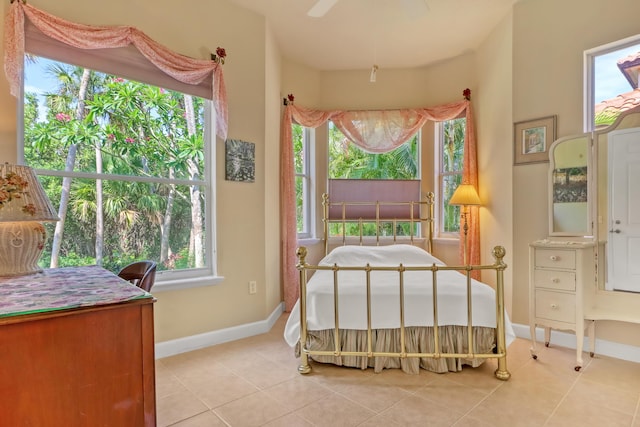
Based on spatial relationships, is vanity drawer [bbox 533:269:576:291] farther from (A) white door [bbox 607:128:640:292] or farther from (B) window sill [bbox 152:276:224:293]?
(B) window sill [bbox 152:276:224:293]

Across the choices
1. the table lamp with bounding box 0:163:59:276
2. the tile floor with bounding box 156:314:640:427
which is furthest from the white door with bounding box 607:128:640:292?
the table lamp with bounding box 0:163:59:276

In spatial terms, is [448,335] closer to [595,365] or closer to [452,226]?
[595,365]

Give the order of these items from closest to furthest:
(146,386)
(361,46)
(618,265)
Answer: (146,386) → (618,265) → (361,46)

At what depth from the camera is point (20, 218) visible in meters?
1.55

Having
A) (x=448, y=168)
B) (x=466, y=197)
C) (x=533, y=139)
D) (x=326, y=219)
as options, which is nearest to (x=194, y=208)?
(x=326, y=219)

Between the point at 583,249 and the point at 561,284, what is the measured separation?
0.96 ft

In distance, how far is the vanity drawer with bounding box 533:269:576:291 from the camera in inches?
96.2

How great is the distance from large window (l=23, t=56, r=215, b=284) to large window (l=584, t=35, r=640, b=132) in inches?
125

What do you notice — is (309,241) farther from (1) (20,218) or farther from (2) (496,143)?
(1) (20,218)

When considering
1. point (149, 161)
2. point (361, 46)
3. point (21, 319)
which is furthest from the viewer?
point (361, 46)

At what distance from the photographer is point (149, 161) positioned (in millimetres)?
2715

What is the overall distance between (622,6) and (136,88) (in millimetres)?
3752

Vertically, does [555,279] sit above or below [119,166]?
below

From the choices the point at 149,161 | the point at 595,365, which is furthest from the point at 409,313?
the point at 149,161
